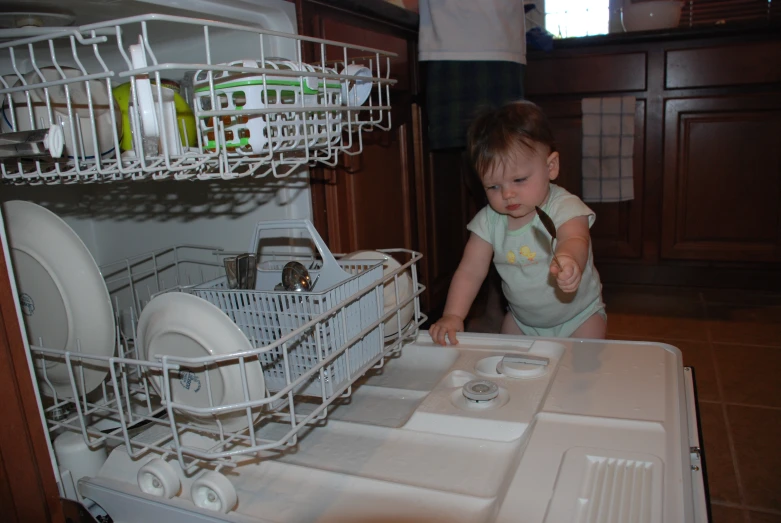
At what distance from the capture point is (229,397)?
0.59 metres

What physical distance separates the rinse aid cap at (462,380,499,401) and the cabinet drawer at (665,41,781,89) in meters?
1.95

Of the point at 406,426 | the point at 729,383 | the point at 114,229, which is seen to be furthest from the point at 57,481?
the point at 729,383

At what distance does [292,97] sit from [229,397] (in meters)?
0.33

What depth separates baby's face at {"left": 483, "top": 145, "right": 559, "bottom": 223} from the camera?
111cm

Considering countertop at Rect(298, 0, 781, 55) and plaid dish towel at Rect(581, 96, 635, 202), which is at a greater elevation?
countertop at Rect(298, 0, 781, 55)

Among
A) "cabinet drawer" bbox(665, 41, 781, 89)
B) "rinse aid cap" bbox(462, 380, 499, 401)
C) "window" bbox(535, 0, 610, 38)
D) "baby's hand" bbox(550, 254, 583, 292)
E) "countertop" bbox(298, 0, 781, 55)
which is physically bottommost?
"rinse aid cap" bbox(462, 380, 499, 401)

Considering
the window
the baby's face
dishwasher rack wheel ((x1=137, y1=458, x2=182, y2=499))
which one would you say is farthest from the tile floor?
the window

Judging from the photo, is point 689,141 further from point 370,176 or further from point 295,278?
point 295,278

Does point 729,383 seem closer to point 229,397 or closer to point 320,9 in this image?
point 320,9

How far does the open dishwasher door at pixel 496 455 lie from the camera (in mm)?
506

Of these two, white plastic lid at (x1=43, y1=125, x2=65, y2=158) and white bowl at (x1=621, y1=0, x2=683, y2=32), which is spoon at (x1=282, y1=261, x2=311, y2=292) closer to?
white plastic lid at (x1=43, y1=125, x2=65, y2=158)

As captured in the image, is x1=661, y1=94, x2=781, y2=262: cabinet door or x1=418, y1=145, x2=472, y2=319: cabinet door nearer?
x1=418, y1=145, x2=472, y2=319: cabinet door

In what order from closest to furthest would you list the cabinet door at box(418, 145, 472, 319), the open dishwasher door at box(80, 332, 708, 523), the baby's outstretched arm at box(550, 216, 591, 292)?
the open dishwasher door at box(80, 332, 708, 523)
the baby's outstretched arm at box(550, 216, 591, 292)
the cabinet door at box(418, 145, 472, 319)

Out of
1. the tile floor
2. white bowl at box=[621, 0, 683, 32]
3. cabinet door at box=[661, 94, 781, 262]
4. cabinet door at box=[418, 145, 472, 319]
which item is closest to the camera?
the tile floor
